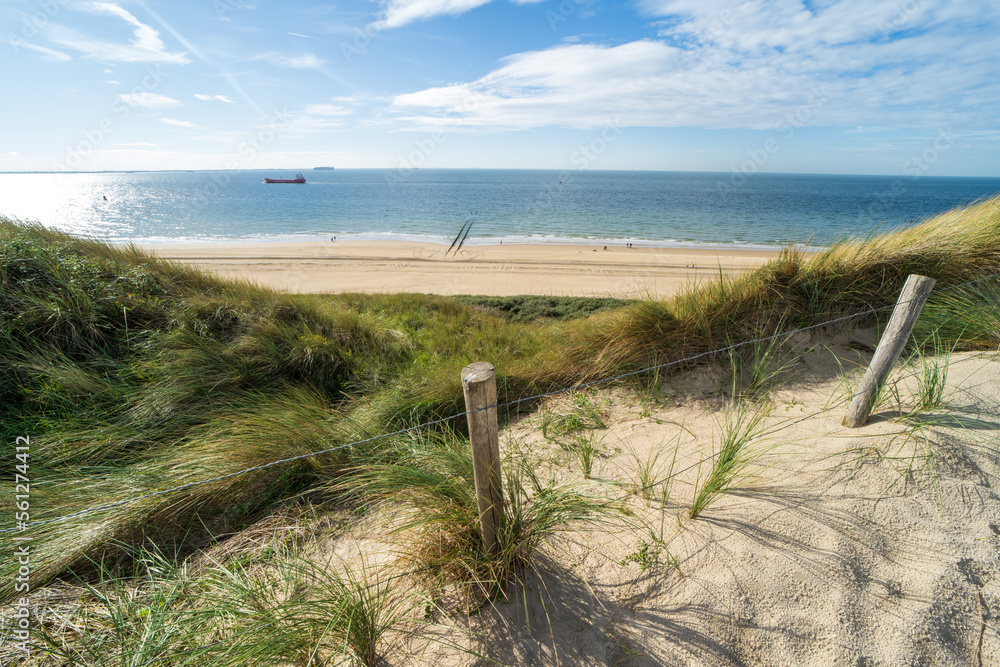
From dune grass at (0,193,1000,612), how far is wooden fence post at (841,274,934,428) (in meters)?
1.72

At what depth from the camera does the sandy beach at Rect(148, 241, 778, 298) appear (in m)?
14.9

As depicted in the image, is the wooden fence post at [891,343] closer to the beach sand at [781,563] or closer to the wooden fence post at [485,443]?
the beach sand at [781,563]

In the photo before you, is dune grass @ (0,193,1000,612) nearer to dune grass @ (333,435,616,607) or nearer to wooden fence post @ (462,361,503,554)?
dune grass @ (333,435,616,607)

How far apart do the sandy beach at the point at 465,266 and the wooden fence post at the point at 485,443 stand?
10.6 meters

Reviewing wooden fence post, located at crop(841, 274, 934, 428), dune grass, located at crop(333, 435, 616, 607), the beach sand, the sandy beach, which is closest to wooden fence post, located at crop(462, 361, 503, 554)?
dune grass, located at crop(333, 435, 616, 607)

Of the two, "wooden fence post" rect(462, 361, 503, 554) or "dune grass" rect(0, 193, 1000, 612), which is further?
"dune grass" rect(0, 193, 1000, 612)

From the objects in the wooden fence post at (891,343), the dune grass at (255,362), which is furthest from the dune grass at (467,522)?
the wooden fence post at (891,343)

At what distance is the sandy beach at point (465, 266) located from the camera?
49.0ft

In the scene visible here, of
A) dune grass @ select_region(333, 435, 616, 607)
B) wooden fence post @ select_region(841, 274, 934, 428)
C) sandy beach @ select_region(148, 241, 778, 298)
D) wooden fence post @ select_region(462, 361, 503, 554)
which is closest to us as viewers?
wooden fence post @ select_region(462, 361, 503, 554)

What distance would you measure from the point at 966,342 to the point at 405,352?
22.1 feet

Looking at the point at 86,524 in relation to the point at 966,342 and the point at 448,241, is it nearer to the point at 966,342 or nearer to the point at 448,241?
the point at 966,342

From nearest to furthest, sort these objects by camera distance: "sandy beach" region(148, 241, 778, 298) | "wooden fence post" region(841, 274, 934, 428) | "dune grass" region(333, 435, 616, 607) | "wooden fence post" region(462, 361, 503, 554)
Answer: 1. "wooden fence post" region(462, 361, 503, 554)
2. "dune grass" region(333, 435, 616, 607)
3. "wooden fence post" region(841, 274, 934, 428)
4. "sandy beach" region(148, 241, 778, 298)

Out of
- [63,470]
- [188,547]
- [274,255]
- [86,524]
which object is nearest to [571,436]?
[188,547]

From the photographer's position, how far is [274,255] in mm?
21484
